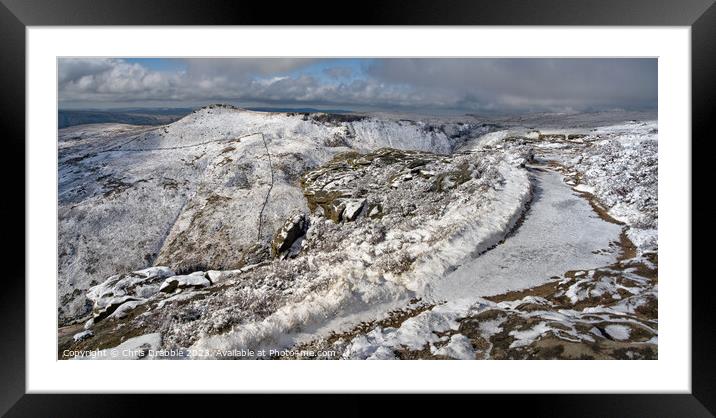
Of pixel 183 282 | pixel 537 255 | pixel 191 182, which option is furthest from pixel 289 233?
pixel 537 255

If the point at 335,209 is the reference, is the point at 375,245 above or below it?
below

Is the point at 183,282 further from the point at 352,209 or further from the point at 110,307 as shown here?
the point at 352,209

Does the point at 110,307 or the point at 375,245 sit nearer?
the point at 110,307

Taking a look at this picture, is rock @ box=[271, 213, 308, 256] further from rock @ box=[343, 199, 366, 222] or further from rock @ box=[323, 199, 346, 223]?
rock @ box=[343, 199, 366, 222]

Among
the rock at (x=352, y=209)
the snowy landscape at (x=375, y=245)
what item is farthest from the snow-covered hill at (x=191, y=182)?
the rock at (x=352, y=209)

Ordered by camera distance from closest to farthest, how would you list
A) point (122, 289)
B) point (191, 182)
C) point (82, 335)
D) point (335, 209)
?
1. point (82, 335)
2. point (122, 289)
3. point (335, 209)
4. point (191, 182)

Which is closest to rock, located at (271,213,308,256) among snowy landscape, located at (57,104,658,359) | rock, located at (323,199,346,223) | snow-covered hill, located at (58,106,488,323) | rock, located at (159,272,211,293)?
snowy landscape, located at (57,104,658,359)
